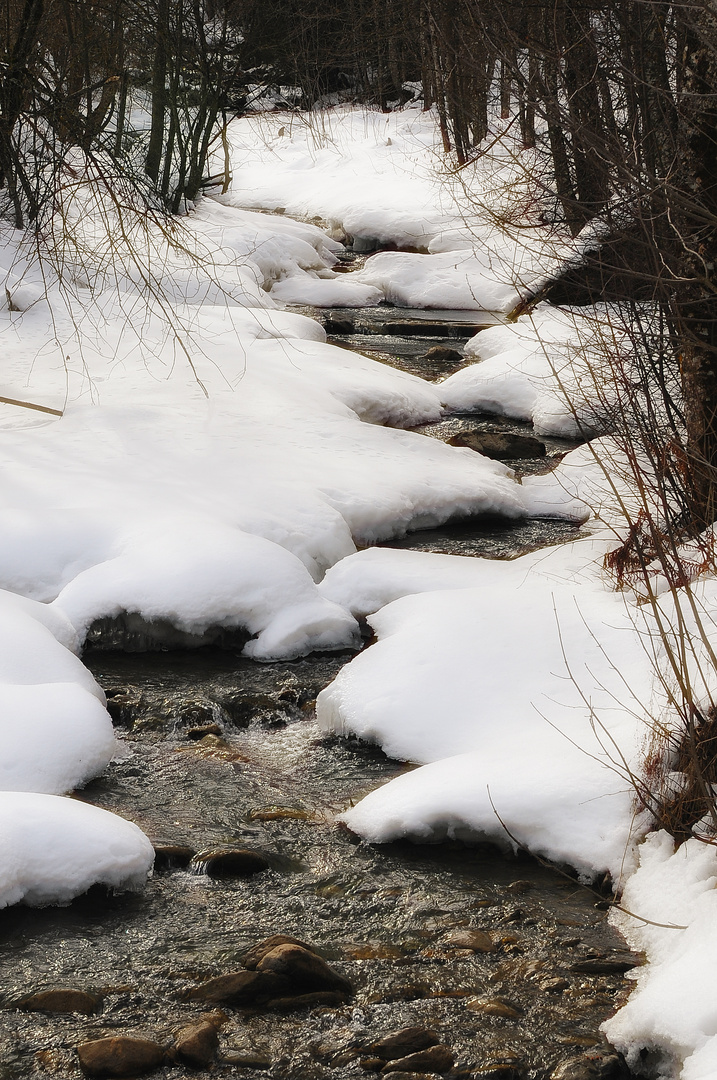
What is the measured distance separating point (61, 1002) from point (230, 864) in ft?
3.03

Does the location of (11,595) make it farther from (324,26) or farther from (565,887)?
(324,26)

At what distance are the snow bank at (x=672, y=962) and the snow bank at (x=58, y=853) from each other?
5.80ft

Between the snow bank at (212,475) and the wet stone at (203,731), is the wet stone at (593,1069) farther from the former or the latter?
the snow bank at (212,475)

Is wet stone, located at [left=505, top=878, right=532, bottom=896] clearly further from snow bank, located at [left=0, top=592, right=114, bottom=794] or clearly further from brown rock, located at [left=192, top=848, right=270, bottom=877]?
snow bank, located at [left=0, top=592, right=114, bottom=794]

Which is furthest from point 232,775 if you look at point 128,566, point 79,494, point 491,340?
point 491,340

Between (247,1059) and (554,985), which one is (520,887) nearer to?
(554,985)

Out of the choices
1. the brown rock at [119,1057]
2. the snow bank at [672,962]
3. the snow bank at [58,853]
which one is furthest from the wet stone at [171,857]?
the snow bank at [672,962]

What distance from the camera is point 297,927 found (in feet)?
12.5

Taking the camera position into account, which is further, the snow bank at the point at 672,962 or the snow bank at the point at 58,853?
the snow bank at the point at 58,853

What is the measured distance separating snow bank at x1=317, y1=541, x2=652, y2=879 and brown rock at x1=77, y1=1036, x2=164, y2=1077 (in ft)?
4.68

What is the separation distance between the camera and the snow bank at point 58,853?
12.3 feet

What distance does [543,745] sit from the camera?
4543 millimetres

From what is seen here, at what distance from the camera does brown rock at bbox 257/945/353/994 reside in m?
3.42

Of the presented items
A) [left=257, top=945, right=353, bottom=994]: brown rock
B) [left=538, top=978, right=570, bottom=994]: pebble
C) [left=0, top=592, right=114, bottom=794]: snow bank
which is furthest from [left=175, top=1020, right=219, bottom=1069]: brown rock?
[left=0, top=592, right=114, bottom=794]: snow bank
